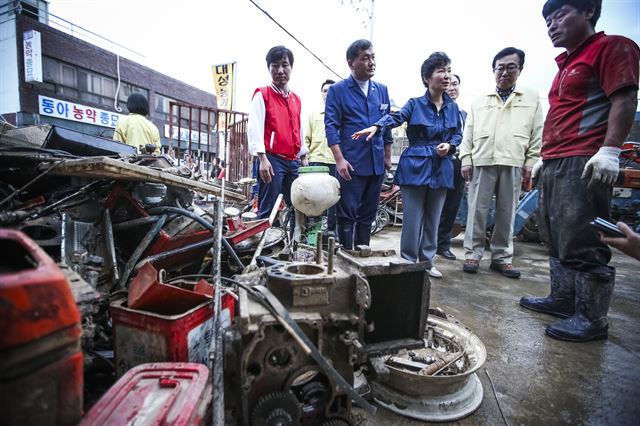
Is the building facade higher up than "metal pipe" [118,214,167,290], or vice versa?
the building facade

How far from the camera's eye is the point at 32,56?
11477 mm

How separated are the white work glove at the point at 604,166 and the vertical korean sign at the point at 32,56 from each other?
16785 millimetres

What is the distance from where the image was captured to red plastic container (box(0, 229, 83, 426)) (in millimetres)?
517


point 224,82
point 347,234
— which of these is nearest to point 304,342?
point 347,234

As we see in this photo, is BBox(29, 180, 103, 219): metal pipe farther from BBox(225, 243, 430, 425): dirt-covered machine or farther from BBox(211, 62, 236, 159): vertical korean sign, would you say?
BBox(211, 62, 236, 159): vertical korean sign

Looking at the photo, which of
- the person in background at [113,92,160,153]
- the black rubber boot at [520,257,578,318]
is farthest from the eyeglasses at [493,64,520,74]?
the person in background at [113,92,160,153]

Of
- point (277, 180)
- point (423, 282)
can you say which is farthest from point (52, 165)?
point (423, 282)

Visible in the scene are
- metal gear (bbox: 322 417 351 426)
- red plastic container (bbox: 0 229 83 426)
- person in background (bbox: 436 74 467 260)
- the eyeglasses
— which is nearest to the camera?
red plastic container (bbox: 0 229 83 426)

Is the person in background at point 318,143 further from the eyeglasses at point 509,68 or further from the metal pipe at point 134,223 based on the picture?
the metal pipe at point 134,223

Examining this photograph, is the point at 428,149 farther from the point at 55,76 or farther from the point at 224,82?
the point at 55,76

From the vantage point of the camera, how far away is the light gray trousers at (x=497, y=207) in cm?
327

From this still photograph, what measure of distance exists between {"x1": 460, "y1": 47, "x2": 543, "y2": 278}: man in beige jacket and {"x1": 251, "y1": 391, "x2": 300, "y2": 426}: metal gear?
2972 mm

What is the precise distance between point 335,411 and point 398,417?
0.39 m

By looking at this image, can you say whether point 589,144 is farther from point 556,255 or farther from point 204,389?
point 204,389
